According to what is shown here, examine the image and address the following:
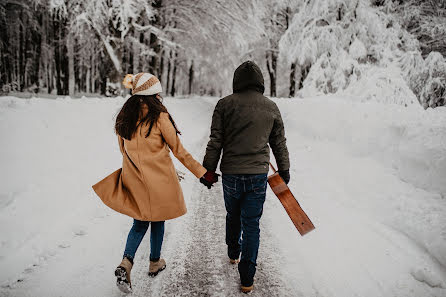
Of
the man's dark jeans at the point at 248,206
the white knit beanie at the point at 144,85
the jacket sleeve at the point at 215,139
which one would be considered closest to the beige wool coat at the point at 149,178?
the jacket sleeve at the point at 215,139

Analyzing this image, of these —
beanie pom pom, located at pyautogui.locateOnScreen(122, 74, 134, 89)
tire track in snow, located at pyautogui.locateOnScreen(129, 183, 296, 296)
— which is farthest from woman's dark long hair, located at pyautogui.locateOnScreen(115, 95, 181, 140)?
tire track in snow, located at pyautogui.locateOnScreen(129, 183, 296, 296)

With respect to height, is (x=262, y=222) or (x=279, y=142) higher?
(x=279, y=142)

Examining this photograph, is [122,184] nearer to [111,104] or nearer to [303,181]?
[303,181]

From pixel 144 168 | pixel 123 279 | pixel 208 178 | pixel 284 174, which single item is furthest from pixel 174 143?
pixel 123 279

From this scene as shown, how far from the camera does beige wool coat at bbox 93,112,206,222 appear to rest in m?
2.31

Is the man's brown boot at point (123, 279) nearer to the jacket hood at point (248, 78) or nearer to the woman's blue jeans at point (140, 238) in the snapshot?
the woman's blue jeans at point (140, 238)

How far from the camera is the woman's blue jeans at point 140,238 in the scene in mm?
2465

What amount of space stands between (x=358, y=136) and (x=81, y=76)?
3215cm

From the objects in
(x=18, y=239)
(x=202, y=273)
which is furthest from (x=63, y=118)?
(x=202, y=273)

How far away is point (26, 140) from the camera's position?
454 centimetres

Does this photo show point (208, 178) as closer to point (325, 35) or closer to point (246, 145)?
point (246, 145)

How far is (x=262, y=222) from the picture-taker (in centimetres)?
396

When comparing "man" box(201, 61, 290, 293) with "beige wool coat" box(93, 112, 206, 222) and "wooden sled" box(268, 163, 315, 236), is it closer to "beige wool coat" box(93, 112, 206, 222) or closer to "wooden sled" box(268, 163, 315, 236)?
"wooden sled" box(268, 163, 315, 236)

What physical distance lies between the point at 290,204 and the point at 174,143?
1362 mm
